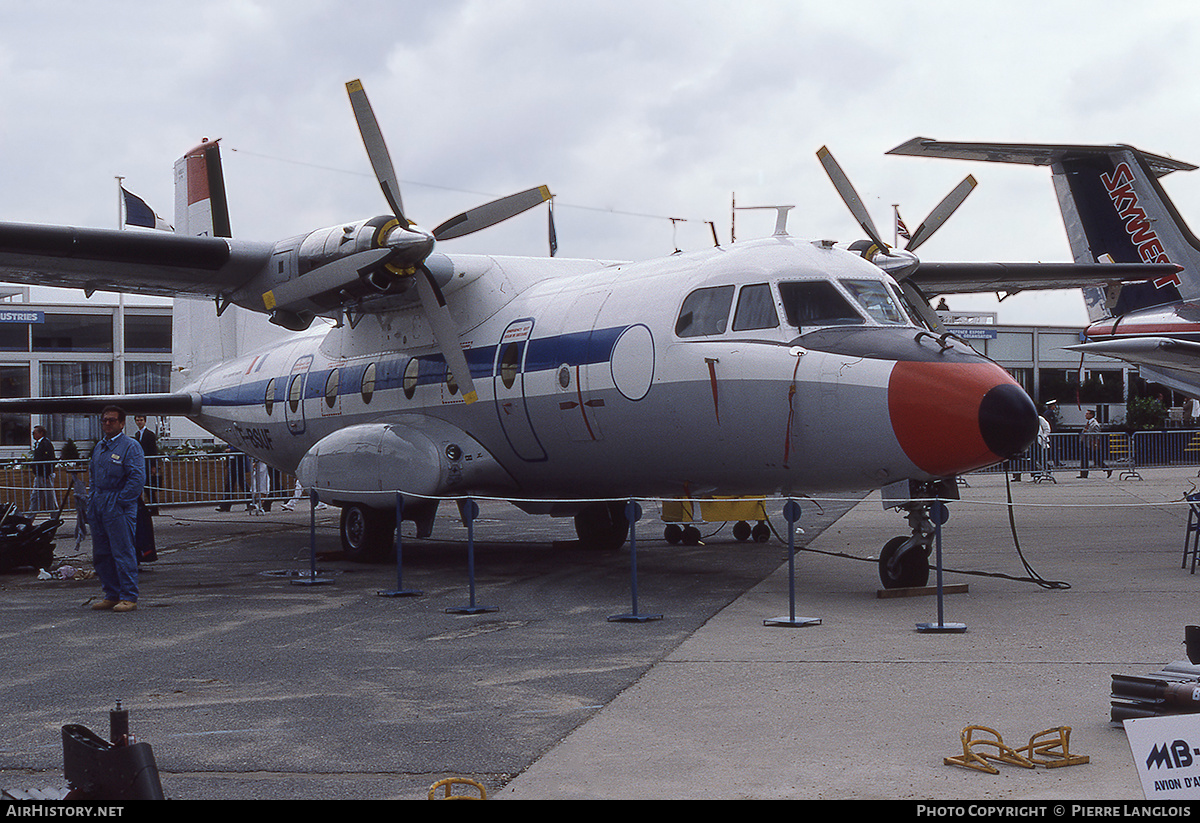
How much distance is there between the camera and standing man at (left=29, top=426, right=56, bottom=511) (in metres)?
22.6

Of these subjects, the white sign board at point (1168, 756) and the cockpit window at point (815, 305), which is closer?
the white sign board at point (1168, 756)

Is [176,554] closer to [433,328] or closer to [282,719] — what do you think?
[433,328]

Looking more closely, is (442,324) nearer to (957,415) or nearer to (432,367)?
(432,367)

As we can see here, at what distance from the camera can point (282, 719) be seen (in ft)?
20.1

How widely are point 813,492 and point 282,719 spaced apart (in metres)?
6.10

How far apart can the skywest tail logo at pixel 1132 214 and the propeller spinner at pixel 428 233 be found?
480 inches

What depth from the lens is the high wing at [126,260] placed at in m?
12.6

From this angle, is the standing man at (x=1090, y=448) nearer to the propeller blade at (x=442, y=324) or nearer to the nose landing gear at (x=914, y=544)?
the nose landing gear at (x=914, y=544)

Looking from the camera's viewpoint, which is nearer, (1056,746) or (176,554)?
(1056,746)

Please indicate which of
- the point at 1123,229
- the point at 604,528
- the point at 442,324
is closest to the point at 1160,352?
the point at 1123,229

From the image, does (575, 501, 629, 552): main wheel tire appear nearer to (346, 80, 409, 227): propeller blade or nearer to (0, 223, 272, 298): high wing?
(346, 80, 409, 227): propeller blade

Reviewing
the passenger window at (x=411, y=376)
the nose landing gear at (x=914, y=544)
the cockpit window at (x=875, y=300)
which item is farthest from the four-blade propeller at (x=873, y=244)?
the passenger window at (x=411, y=376)

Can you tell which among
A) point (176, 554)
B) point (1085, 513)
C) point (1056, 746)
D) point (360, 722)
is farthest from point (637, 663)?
point (1085, 513)

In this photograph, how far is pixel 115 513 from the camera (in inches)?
417
